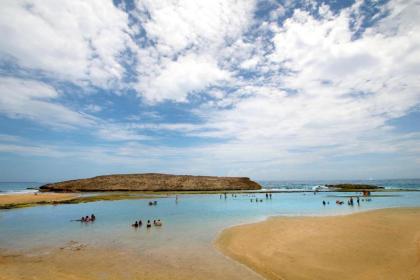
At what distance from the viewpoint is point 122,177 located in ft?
365

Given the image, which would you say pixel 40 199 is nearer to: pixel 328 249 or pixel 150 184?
pixel 150 184

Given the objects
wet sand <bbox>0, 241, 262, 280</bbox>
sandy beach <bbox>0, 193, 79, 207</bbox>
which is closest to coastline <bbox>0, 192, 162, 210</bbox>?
sandy beach <bbox>0, 193, 79, 207</bbox>

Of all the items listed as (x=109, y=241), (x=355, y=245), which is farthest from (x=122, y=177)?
(x=355, y=245)

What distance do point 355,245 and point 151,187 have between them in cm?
9546

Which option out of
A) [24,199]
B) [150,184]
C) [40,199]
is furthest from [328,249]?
[150,184]

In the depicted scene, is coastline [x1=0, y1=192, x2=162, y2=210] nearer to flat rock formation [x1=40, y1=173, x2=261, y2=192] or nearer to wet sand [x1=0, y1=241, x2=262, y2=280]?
flat rock formation [x1=40, y1=173, x2=261, y2=192]

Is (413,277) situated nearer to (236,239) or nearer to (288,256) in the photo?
(288,256)

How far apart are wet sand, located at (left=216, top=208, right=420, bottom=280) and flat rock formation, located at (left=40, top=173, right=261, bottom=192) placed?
85510 mm

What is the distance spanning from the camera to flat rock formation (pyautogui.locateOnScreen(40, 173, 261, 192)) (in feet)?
349

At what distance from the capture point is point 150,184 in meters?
110

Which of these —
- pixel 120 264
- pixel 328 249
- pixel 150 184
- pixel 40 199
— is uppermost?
pixel 150 184

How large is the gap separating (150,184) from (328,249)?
97110 millimetres

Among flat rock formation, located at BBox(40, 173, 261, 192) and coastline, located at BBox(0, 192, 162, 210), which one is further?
flat rock formation, located at BBox(40, 173, 261, 192)

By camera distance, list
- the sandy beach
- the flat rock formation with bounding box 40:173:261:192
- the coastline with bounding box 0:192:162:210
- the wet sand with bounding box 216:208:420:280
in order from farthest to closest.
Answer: the flat rock formation with bounding box 40:173:261:192
the sandy beach
the coastline with bounding box 0:192:162:210
the wet sand with bounding box 216:208:420:280
